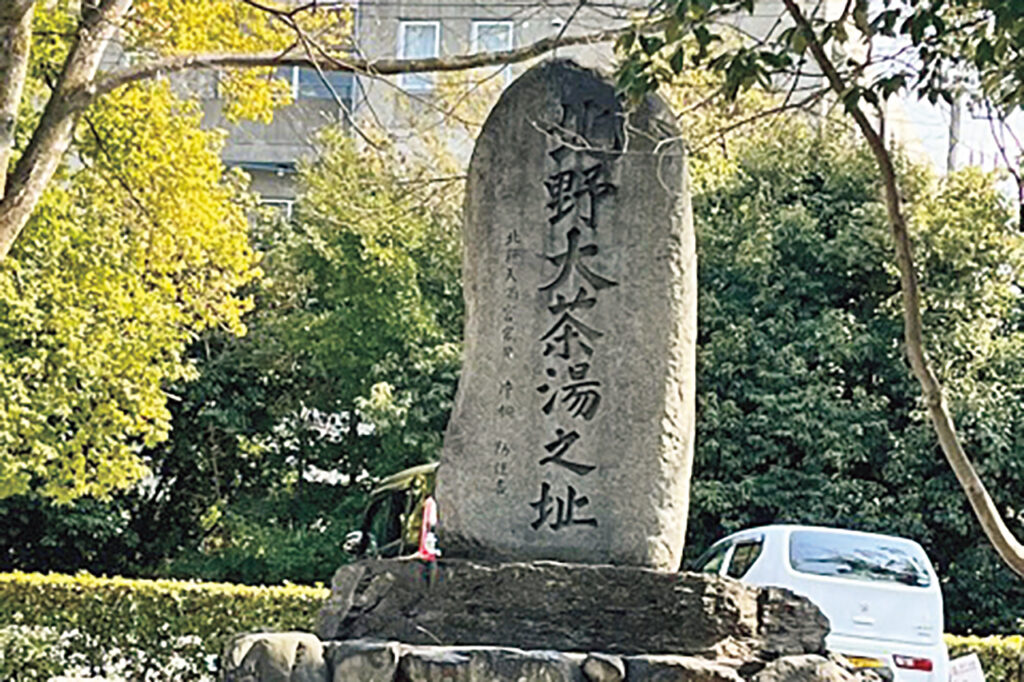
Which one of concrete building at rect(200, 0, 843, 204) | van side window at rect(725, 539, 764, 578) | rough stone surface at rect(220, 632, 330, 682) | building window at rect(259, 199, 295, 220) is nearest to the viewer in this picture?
rough stone surface at rect(220, 632, 330, 682)

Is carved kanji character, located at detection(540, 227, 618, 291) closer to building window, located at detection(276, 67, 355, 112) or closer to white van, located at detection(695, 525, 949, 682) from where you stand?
white van, located at detection(695, 525, 949, 682)

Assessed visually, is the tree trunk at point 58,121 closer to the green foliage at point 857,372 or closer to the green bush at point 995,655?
the green bush at point 995,655

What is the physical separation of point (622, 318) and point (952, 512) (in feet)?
46.3

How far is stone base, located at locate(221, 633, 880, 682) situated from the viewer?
6.73 metres

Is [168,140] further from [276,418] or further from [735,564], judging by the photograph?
[276,418]

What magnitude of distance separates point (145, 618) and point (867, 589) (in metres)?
7.91

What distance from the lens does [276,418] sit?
26.7 metres

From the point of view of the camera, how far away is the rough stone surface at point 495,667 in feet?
22.0

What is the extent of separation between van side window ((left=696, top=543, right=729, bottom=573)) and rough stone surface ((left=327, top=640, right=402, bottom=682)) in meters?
9.55

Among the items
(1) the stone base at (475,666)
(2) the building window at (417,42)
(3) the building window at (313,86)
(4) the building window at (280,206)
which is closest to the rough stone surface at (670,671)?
(1) the stone base at (475,666)

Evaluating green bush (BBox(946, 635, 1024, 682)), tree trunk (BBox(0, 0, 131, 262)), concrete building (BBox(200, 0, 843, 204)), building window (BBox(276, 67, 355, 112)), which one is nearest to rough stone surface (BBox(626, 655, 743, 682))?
tree trunk (BBox(0, 0, 131, 262))

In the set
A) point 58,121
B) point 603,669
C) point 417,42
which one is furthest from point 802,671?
point 417,42

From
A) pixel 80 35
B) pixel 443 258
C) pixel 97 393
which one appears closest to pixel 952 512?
pixel 443 258

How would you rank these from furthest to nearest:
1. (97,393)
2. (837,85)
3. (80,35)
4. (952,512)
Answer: (952,512) < (97,393) < (80,35) < (837,85)
